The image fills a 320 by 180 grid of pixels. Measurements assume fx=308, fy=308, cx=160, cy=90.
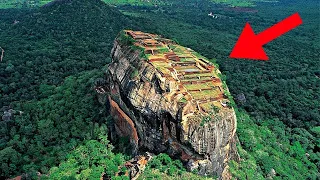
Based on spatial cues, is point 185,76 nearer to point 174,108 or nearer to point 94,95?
point 174,108

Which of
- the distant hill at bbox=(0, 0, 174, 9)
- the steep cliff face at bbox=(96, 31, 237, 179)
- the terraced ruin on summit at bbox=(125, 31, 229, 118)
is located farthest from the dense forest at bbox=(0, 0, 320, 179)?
the distant hill at bbox=(0, 0, 174, 9)

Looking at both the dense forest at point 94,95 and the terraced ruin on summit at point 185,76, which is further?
the dense forest at point 94,95

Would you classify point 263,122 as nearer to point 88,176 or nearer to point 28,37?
point 88,176

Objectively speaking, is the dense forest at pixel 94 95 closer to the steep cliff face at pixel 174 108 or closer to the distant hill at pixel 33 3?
the steep cliff face at pixel 174 108

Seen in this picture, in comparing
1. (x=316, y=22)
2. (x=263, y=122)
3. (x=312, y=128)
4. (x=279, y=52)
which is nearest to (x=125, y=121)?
(x=263, y=122)

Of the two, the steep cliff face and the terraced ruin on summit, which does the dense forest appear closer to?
the steep cliff face

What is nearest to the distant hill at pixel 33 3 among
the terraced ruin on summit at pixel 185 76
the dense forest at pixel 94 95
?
the dense forest at pixel 94 95
